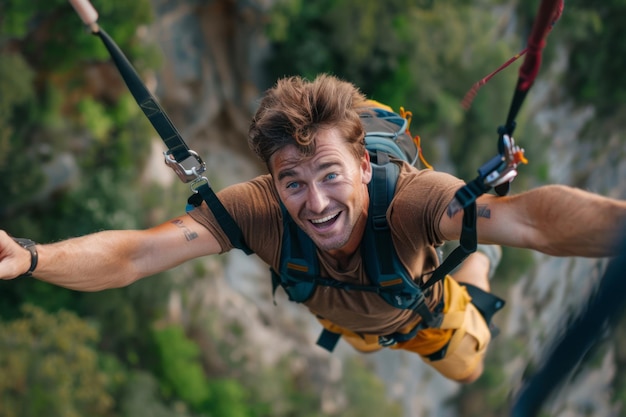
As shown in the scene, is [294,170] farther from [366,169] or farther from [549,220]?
[549,220]

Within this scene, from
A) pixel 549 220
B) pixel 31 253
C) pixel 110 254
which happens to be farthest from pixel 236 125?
pixel 549 220

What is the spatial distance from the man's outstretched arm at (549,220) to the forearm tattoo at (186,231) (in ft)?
3.03

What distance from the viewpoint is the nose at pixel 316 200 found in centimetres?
254

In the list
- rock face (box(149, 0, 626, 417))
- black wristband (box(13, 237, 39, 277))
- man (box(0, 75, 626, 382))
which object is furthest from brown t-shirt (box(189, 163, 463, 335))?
rock face (box(149, 0, 626, 417))

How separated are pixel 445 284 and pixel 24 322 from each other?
18.9 feet

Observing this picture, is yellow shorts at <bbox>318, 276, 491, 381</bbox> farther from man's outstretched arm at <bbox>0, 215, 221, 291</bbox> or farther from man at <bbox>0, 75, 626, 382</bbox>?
man's outstretched arm at <bbox>0, 215, 221, 291</bbox>

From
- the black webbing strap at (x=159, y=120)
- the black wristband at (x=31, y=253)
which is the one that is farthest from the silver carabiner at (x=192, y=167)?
the black wristband at (x=31, y=253)

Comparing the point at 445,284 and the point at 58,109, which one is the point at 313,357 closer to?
the point at 58,109

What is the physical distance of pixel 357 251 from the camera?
2785 mm

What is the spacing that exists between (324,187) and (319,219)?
11cm

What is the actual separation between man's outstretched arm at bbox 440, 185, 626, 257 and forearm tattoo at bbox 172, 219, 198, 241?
92 cm

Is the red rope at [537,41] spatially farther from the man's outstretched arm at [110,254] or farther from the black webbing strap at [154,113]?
the man's outstretched arm at [110,254]

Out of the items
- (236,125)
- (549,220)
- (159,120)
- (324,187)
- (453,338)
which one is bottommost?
(453,338)

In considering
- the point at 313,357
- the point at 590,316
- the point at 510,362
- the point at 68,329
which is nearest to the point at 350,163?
the point at 590,316
